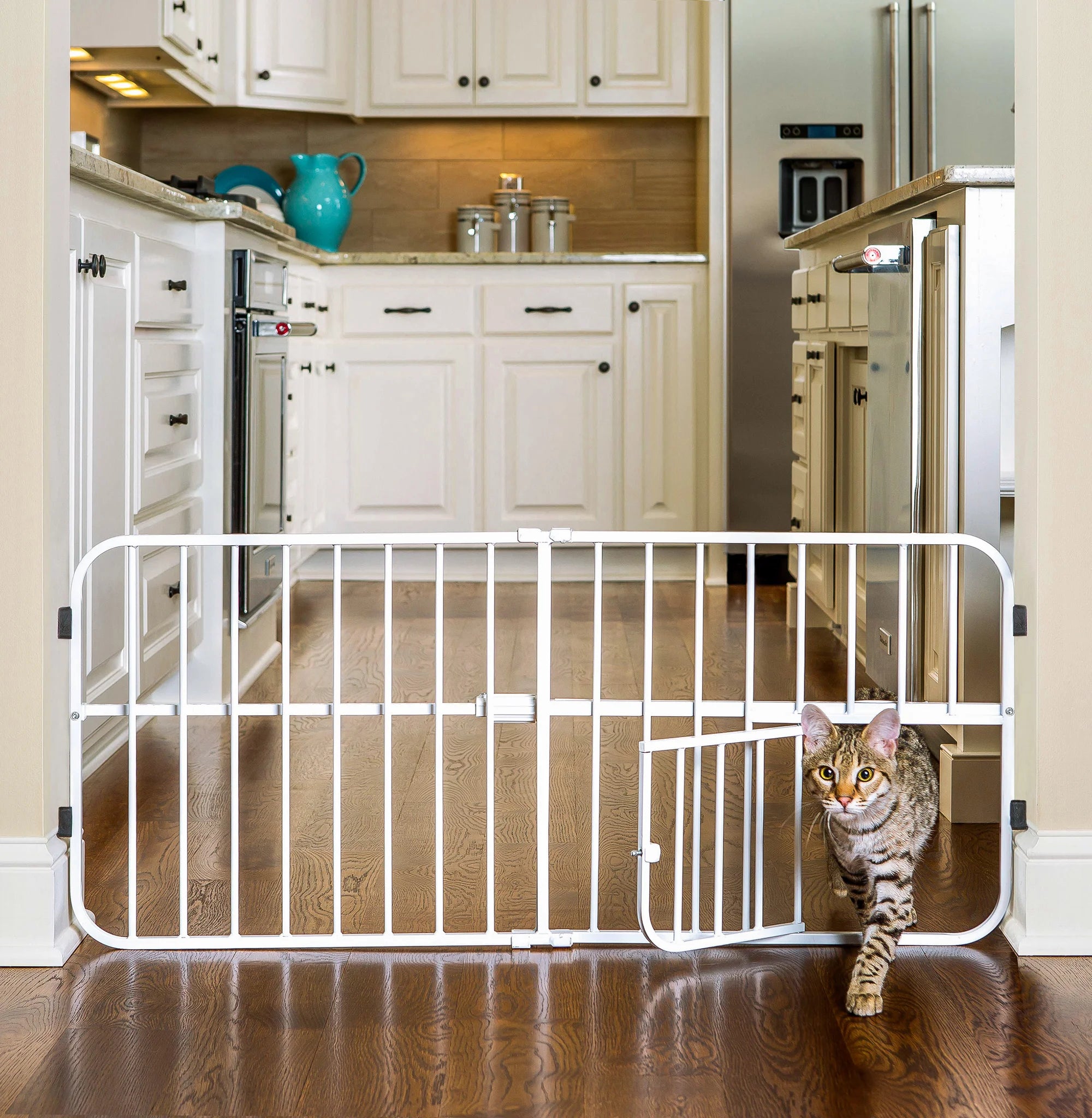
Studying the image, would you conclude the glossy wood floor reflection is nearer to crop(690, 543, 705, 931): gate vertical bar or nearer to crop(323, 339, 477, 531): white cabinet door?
crop(690, 543, 705, 931): gate vertical bar

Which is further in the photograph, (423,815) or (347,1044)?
(423,815)

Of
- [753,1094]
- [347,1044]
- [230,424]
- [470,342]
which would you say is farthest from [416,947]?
[470,342]

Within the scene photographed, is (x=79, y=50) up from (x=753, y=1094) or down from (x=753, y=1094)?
up

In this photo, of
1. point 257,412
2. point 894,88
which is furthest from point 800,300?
point 257,412

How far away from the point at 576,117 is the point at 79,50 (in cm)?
180

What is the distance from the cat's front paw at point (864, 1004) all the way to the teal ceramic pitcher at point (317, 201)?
392 cm

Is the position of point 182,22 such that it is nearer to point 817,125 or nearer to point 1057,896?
point 817,125

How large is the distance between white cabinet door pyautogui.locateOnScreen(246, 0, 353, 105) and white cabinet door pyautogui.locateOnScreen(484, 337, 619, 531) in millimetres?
Result: 1116

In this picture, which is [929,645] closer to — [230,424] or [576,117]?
[230,424]

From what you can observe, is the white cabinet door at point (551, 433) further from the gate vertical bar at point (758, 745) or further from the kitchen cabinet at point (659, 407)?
the gate vertical bar at point (758, 745)

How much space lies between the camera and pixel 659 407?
182 inches

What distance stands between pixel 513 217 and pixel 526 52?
560 mm

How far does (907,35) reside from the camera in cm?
434

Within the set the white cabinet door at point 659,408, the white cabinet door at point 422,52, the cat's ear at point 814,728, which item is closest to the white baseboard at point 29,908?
the cat's ear at point 814,728
